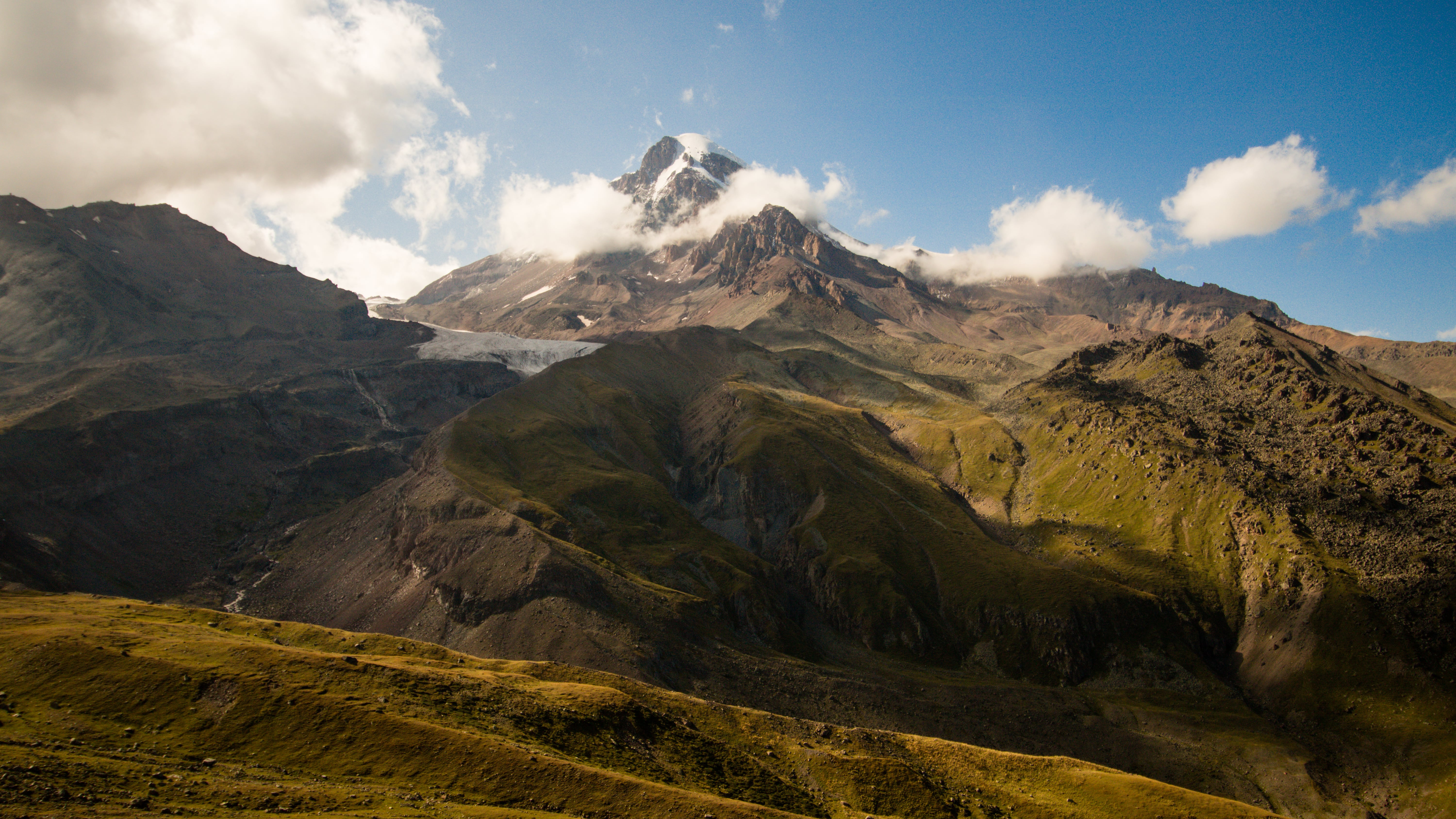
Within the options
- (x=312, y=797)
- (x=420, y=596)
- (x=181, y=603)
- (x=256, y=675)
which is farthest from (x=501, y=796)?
(x=181, y=603)

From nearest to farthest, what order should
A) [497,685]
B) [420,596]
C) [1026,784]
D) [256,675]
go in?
[256,675], [497,685], [1026,784], [420,596]

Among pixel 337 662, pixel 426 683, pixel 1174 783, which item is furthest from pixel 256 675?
pixel 1174 783

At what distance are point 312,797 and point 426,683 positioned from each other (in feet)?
98.7

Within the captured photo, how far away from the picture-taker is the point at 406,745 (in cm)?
7131

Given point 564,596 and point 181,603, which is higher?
point 564,596

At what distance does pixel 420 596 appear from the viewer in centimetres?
18062

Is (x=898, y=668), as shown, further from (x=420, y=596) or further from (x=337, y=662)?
(x=337, y=662)

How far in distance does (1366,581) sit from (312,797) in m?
235

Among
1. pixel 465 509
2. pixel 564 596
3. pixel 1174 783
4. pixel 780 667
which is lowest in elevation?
pixel 1174 783

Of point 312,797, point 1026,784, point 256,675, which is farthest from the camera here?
point 1026,784

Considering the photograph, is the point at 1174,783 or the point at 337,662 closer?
the point at 337,662

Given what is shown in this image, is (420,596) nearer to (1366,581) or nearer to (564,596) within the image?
(564,596)

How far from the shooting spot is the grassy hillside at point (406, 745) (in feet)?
194

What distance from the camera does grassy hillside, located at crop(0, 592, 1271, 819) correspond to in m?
59.0
